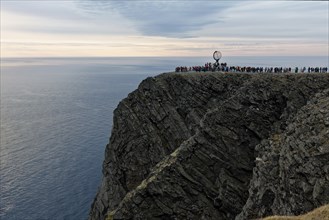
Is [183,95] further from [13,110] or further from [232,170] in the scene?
[13,110]

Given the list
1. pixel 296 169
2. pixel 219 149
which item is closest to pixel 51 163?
pixel 219 149

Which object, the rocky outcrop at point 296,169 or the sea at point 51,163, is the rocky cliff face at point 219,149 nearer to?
the rocky outcrop at point 296,169

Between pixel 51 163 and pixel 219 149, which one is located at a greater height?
pixel 219 149

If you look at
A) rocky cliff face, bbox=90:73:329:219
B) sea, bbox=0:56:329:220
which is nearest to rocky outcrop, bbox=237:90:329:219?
rocky cliff face, bbox=90:73:329:219

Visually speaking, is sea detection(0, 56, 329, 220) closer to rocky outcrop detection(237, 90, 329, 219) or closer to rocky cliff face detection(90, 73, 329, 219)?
rocky cliff face detection(90, 73, 329, 219)

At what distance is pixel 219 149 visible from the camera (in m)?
45.0

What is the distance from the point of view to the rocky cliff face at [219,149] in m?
34.0

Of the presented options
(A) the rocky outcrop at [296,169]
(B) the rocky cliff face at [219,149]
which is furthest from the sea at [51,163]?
(A) the rocky outcrop at [296,169]

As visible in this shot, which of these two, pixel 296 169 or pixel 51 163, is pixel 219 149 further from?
pixel 51 163

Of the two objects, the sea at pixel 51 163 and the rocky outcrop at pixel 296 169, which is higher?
the rocky outcrop at pixel 296 169

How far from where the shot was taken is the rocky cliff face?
34.0 metres

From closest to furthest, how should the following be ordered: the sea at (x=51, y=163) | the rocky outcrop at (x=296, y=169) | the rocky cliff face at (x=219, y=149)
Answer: the rocky outcrop at (x=296, y=169)
the rocky cliff face at (x=219, y=149)
the sea at (x=51, y=163)

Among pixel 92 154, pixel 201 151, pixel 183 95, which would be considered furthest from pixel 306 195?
pixel 92 154

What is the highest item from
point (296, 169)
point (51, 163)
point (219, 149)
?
point (296, 169)
